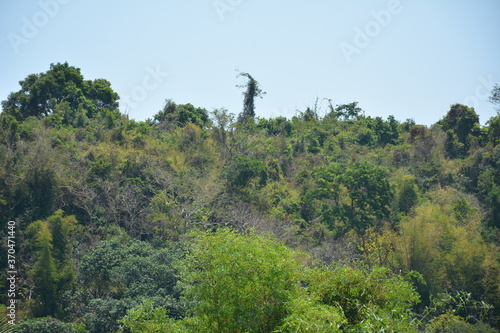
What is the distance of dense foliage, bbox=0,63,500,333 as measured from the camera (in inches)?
367

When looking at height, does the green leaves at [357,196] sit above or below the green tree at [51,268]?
above

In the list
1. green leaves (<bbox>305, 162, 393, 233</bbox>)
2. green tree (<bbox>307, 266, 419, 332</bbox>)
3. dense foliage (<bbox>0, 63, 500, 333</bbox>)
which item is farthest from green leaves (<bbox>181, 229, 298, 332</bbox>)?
green leaves (<bbox>305, 162, 393, 233</bbox>)

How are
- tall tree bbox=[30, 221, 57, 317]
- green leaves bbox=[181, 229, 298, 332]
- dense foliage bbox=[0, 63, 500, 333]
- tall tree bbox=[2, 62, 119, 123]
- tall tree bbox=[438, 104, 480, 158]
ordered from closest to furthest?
green leaves bbox=[181, 229, 298, 332] → dense foliage bbox=[0, 63, 500, 333] → tall tree bbox=[30, 221, 57, 317] → tall tree bbox=[2, 62, 119, 123] → tall tree bbox=[438, 104, 480, 158]

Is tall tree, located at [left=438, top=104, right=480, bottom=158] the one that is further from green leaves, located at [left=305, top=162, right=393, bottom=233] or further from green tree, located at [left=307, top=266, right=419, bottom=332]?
green tree, located at [left=307, top=266, right=419, bottom=332]

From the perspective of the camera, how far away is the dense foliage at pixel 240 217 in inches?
367

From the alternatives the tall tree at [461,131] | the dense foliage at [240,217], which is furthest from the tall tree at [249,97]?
the tall tree at [461,131]

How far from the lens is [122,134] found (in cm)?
2548

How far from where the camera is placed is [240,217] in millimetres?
21172

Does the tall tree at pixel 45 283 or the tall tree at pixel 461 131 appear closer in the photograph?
the tall tree at pixel 45 283

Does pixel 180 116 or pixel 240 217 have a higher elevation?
pixel 180 116

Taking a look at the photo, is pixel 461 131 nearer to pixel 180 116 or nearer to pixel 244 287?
pixel 180 116

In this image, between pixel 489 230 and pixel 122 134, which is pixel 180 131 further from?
pixel 489 230

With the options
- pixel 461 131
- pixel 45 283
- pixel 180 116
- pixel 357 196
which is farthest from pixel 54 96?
pixel 461 131

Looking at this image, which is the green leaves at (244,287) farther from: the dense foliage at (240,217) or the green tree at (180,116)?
the green tree at (180,116)
